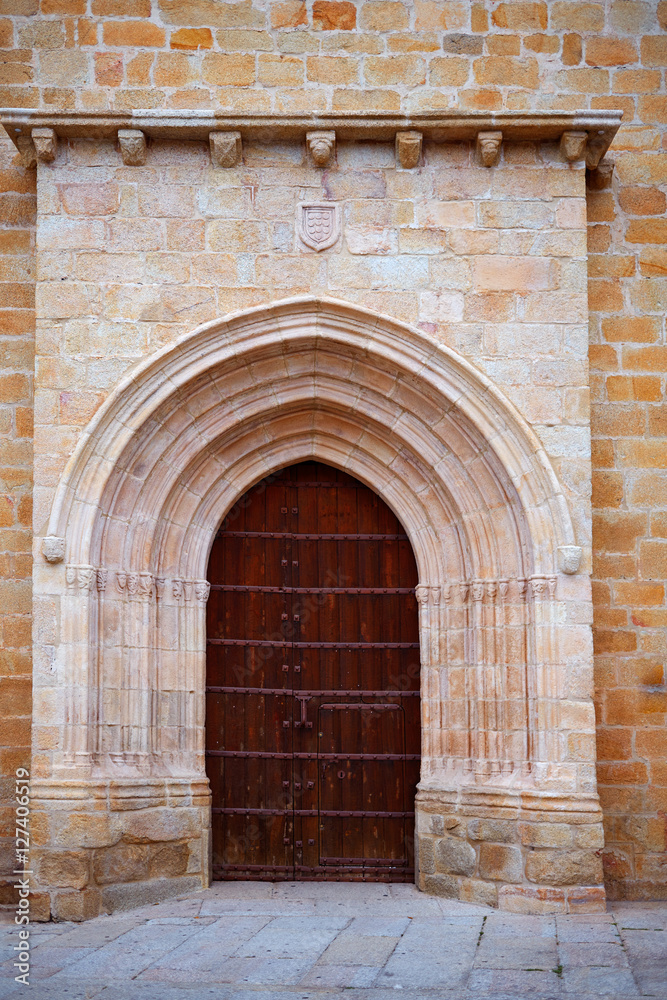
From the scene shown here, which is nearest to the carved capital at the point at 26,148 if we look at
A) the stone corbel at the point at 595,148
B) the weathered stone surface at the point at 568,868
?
the stone corbel at the point at 595,148

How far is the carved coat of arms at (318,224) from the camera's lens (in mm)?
7078

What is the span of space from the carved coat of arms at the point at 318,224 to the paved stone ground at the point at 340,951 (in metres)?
3.97

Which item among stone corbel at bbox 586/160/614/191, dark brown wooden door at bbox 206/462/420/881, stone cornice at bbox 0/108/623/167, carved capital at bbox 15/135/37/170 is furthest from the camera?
dark brown wooden door at bbox 206/462/420/881

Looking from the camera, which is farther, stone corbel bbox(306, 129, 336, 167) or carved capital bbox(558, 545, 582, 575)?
stone corbel bbox(306, 129, 336, 167)

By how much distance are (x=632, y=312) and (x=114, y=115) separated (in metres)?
3.45

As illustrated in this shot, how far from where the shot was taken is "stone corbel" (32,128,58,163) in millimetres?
6914

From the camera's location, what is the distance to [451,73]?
23.8 ft

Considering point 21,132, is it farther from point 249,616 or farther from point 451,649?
point 451,649

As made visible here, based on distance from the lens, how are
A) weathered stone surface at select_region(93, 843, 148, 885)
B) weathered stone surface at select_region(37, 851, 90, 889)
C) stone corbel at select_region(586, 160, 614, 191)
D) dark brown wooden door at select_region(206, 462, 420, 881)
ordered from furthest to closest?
dark brown wooden door at select_region(206, 462, 420, 881), stone corbel at select_region(586, 160, 614, 191), weathered stone surface at select_region(93, 843, 148, 885), weathered stone surface at select_region(37, 851, 90, 889)

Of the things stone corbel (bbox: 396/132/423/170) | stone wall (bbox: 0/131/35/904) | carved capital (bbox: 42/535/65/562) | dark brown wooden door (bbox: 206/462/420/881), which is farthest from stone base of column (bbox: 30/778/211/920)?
stone corbel (bbox: 396/132/423/170)

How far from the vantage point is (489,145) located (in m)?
6.98

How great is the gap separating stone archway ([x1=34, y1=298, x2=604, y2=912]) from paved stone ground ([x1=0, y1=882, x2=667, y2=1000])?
0.34 metres

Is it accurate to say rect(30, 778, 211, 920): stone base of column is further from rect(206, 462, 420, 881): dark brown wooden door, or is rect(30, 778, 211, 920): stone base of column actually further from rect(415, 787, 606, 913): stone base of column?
rect(415, 787, 606, 913): stone base of column

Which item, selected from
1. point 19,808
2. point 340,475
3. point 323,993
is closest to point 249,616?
point 340,475
